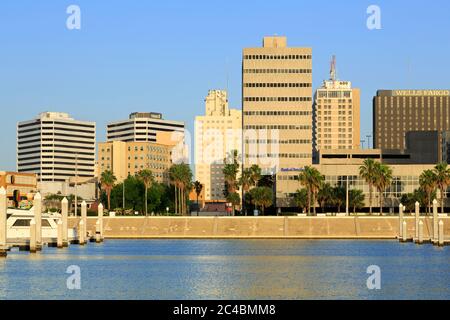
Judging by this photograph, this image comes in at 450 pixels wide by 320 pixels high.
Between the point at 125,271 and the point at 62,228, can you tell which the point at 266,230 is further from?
the point at 125,271

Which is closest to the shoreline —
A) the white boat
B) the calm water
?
the white boat

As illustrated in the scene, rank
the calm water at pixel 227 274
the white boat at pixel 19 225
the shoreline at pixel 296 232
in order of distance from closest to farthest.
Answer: the calm water at pixel 227 274
the white boat at pixel 19 225
the shoreline at pixel 296 232

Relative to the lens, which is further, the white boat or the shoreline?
the shoreline

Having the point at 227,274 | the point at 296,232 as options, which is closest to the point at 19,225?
the point at 296,232

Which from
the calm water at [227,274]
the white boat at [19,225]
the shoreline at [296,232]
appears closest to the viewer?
the calm water at [227,274]

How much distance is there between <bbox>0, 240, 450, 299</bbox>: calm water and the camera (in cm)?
7531

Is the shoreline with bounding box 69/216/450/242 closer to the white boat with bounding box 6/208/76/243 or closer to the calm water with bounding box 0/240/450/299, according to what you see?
the white boat with bounding box 6/208/76/243

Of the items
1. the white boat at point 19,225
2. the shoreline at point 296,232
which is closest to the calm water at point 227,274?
the white boat at point 19,225

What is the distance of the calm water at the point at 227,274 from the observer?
75.3 meters

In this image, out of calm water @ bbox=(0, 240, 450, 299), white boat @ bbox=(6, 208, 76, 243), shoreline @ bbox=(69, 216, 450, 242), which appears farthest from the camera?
shoreline @ bbox=(69, 216, 450, 242)

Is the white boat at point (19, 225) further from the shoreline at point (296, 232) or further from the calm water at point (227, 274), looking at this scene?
the shoreline at point (296, 232)
